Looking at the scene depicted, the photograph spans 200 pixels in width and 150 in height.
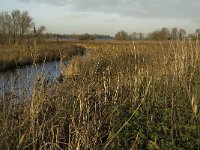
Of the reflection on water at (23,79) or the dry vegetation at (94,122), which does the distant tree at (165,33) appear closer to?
the dry vegetation at (94,122)

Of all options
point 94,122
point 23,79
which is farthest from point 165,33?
point 94,122

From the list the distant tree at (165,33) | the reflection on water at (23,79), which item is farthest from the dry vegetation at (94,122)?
the distant tree at (165,33)

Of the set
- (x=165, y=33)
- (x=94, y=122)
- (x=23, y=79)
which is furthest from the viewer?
(x=165, y=33)

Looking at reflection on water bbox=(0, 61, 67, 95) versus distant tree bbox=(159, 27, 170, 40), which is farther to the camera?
distant tree bbox=(159, 27, 170, 40)

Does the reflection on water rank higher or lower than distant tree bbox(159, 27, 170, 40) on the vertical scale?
lower

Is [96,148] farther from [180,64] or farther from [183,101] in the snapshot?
[180,64]

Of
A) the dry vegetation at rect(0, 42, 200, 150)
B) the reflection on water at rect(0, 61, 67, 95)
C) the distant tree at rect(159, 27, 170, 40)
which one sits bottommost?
the dry vegetation at rect(0, 42, 200, 150)

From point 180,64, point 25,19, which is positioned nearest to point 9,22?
point 25,19

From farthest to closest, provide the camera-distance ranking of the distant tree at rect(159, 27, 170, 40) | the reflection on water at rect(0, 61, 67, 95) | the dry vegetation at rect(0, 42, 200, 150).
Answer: the distant tree at rect(159, 27, 170, 40)
the reflection on water at rect(0, 61, 67, 95)
the dry vegetation at rect(0, 42, 200, 150)

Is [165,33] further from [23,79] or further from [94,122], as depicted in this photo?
[94,122]

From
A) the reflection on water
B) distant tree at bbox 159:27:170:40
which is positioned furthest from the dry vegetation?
distant tree at bbox 159:27:170:40

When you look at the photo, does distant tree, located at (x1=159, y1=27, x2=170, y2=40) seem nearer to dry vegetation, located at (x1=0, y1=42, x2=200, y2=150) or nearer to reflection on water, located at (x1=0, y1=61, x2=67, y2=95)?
dry vegetation, located at (x1=0, y1=42, x2=200, y2=150)

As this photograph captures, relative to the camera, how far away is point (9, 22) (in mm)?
54531

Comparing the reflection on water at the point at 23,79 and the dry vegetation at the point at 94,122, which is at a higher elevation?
the reflection on water at the point at 23,79
